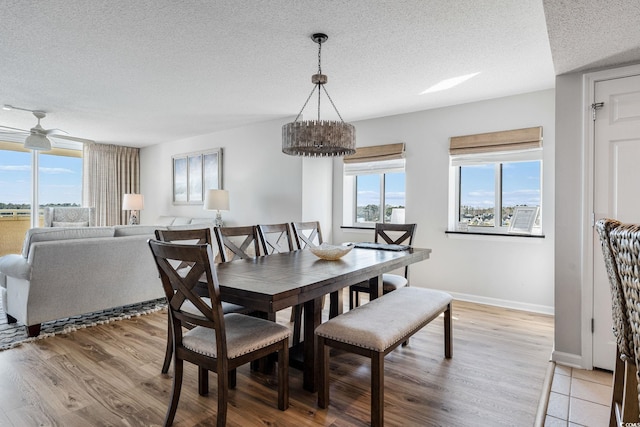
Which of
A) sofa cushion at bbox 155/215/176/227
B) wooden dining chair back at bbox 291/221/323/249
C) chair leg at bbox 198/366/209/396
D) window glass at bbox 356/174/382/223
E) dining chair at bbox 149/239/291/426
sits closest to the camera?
dining chair at bbox 149/239/291/426

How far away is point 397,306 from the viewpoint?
216 centimetres

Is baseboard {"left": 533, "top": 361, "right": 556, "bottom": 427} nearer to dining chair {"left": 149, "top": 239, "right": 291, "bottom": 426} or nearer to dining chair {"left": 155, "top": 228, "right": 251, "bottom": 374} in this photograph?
dining chair {"left": 149, "top": 239, "right": 291, "bottom": 426}

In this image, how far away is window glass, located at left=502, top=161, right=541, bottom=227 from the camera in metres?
3.75

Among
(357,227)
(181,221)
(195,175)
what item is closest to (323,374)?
(357,227)

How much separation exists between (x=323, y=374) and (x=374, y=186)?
3.43 m

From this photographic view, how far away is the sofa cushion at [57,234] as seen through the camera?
290cm

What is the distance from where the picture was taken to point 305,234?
11.0 feet

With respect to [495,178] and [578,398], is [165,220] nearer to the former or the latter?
[495,178]

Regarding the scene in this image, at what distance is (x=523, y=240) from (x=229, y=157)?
4.20 metres

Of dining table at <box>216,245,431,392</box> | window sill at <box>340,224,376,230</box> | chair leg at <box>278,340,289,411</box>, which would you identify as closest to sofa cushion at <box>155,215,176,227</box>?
window sill at <box>340,224,376,230</box>

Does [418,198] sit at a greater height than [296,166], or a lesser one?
lesser

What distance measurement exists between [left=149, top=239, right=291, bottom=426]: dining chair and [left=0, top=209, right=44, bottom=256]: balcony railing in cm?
602

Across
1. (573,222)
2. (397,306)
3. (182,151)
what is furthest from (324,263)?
(182,151)

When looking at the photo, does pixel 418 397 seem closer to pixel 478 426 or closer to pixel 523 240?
pixel 478 426
